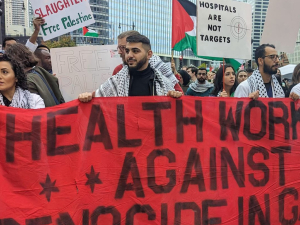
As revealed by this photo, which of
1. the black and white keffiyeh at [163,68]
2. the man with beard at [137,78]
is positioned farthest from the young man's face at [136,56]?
the black and white keffiyeh at [163,68]

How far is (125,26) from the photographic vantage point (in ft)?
346

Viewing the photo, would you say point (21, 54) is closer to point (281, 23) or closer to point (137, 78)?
point (137, 78)

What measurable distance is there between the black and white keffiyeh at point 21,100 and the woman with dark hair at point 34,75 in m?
0.42

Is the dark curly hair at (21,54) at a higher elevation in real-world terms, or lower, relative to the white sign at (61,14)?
lower

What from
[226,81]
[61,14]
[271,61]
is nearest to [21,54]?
[61,14]

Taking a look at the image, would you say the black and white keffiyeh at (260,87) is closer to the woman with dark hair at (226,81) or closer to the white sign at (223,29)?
the white sign at (223,29)

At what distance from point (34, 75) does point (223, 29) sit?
219 centimetres

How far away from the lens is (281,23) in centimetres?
485

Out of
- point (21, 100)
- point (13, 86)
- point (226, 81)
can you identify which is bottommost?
point (21, 100)

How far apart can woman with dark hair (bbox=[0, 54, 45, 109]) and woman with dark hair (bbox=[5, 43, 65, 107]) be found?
0.39 meters

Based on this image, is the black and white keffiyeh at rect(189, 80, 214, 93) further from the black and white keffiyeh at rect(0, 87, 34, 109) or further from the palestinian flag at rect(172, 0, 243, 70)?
the black and white keffiyeh at rect(0, 87, 34, 109)

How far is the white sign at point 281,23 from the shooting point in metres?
4.85

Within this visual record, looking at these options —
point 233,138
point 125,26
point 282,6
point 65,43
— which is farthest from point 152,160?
point 125,26

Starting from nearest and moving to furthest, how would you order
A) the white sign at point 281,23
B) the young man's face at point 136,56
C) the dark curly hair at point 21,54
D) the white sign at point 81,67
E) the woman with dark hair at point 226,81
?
1. the young man's face at point 136,56
2. the dark curly hair at point 21,54
3. the white sign at point 81,67
4. the white sign at point 281,23
5. the woman with dark hair at point 226,81
